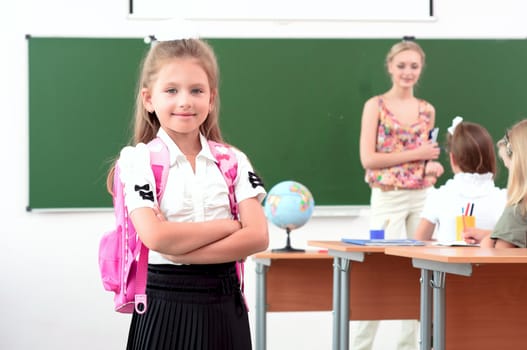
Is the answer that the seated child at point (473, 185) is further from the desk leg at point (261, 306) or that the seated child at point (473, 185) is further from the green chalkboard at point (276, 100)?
the green chalkboard at point (276, 100)

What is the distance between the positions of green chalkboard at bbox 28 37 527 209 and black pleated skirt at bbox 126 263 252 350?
3.79 meters

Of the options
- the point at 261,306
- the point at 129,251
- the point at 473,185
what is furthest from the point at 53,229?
the point at 129,251

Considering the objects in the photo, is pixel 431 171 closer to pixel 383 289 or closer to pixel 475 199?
pixel 475 199

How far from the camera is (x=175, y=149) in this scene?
2.00m

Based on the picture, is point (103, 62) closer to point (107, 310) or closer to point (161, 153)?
point (107, 310)

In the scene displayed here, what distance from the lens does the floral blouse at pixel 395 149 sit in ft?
16.4

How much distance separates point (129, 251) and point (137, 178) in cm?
17

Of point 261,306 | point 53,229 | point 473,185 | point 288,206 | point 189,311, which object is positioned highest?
point 473,185

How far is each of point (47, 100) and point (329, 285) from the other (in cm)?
236

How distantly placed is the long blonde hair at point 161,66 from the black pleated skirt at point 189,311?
311 mm

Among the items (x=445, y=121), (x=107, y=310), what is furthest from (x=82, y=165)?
(x=445, y=121)

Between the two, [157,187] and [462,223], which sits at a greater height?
[157,187]

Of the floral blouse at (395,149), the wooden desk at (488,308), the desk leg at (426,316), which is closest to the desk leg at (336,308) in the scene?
the wooden desk at (488,308)

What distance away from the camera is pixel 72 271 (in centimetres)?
571
